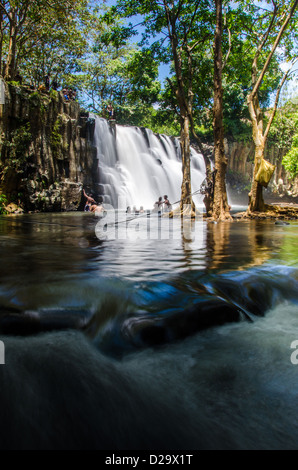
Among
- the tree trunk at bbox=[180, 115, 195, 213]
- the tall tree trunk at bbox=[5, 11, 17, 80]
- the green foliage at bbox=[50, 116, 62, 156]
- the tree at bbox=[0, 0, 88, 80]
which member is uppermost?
the tree at bbox=[0, 0, 88, 80]

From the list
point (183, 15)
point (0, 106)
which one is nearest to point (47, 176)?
point (0, 106)

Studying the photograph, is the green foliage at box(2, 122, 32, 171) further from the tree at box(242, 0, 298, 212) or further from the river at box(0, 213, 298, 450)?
the river at box(0, 213, 298, 450)

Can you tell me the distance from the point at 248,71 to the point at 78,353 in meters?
17.3

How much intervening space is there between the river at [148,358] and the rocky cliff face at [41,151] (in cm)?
1433

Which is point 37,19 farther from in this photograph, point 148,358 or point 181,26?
point 148,358

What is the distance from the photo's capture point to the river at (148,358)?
1312 millimetres

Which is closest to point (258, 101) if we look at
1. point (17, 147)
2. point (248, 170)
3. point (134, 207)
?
point (134, 207)

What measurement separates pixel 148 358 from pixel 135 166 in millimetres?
24253

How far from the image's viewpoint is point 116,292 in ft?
8.46

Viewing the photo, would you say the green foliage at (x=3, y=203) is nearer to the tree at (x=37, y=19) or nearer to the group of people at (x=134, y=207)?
the group of people at (x=134, y=207)

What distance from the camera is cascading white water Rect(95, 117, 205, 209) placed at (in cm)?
2369

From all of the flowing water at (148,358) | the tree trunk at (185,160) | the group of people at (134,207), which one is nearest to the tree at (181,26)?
the tree trunk at (185,160)

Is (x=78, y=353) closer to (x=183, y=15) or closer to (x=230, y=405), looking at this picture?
(x=230, y=405)

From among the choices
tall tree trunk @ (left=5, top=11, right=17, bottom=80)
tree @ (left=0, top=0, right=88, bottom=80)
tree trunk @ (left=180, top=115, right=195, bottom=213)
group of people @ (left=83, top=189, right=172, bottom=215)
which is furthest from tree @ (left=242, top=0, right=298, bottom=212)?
tall tree trunk @ (left=5, top=11, right=17, bottom=80)
